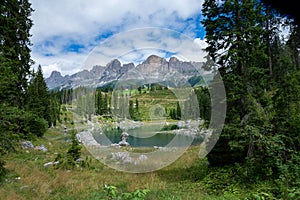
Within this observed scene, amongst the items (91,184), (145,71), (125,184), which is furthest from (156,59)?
(91,184)

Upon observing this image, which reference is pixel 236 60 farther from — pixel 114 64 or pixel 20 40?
pixel 20 40

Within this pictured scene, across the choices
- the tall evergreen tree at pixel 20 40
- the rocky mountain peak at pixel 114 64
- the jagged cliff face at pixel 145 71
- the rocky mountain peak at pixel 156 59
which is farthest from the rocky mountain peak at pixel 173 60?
the tall evergreen tree at pixel 20 40

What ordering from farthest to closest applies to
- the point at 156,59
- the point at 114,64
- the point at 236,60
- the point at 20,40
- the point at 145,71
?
the point at 20,40
the point at 145,71
the point at 114,64
the point at 156,59
the point at 236,60

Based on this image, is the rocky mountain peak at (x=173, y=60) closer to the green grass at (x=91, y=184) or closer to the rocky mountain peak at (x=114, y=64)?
the rocky mountain peak at (x=114, y=64)

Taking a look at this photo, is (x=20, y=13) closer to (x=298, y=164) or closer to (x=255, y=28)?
(x=255, y=28)

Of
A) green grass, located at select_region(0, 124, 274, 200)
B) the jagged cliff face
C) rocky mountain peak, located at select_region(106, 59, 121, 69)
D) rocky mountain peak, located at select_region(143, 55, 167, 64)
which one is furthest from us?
rocky mountain peak, located at select_region(143, 55, 167, 64)

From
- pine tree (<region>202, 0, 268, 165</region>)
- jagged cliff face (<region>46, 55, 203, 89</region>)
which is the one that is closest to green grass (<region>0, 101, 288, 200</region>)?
pine tree (<region>202, 0, 268, 165</region>)

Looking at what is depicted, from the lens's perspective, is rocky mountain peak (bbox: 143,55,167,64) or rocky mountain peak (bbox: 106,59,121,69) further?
rocky mountain peak (bbox: 143,55,167,64)

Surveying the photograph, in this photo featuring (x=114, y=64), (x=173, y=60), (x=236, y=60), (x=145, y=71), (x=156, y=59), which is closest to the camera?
(x=236, y=60)

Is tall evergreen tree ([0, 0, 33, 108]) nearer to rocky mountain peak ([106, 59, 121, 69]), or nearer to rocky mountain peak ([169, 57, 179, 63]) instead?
rocky mountain peak ([106, 59, 121, 69])

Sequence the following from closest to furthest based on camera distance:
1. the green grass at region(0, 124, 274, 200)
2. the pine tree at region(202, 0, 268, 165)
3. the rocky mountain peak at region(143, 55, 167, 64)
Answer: the green grass at region(0, 124, 274, 200) < the pine tree at region(202, 0, 268, 165) < the rocky mountain peak at region(143, 55, 167, 64)

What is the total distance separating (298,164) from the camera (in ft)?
21.4

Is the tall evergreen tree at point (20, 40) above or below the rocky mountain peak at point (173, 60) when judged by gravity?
above

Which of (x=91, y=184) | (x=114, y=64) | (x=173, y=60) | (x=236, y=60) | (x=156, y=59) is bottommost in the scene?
(x=91, y=184)
